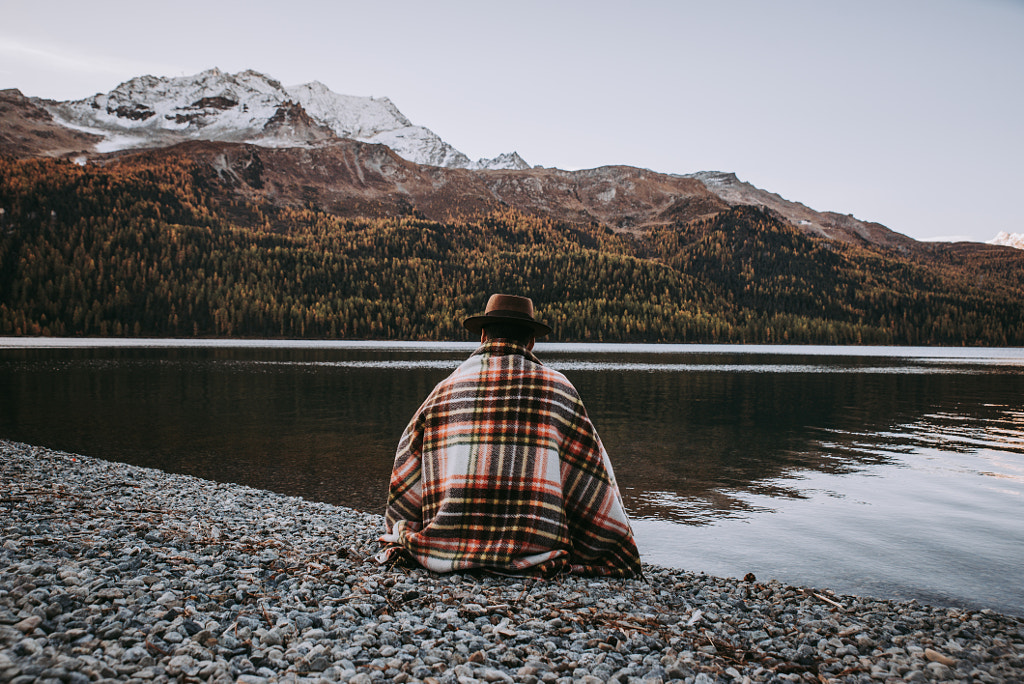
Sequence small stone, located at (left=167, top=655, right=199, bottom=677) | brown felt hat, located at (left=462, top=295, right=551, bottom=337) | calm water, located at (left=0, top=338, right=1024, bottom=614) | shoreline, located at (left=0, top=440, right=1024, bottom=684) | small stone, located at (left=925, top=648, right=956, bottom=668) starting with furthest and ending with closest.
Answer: calm water, located at (left=0, top=338, right=1024, bottom=614)
brown felt hat, located at (left=462, top=295, right=551, bottom=337)
small stone, located at (left=925, top=648, right=956, bottom=668)
shoreline, located at (left=0, top=440, right=1024, bottom=684)
small stone, located at (left=167, top=655, right=199, bottom=677)

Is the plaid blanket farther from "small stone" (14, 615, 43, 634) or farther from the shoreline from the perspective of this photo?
"small stone" (14, 615, 43, 634)

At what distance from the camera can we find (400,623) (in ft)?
19.4

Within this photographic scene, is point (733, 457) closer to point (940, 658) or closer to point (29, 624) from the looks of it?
point (940, 658)

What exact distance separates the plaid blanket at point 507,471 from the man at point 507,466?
1 cm

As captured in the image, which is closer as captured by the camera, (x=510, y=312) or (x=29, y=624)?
(x=29, y=624)

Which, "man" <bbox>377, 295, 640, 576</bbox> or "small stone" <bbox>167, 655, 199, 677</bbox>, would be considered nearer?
"small stone" <bbox>167, 655, 199, 677</bbox>

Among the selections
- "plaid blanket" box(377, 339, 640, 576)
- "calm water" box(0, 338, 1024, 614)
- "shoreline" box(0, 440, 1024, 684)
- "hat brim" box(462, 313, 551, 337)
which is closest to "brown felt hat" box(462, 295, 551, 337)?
"hat brim" box(462, 313, 551, 337)

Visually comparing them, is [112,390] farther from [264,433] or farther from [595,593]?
[595,593]

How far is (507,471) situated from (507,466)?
0.05 meters

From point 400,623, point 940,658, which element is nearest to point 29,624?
point 400,623

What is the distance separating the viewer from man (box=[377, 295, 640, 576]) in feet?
22.4

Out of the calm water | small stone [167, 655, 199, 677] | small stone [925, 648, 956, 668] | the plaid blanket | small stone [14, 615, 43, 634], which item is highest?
the plaid blanket

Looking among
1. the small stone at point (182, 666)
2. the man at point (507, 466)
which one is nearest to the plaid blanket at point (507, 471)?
the man at point (507, 466)

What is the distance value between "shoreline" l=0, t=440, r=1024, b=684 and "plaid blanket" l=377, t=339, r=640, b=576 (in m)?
0.38
